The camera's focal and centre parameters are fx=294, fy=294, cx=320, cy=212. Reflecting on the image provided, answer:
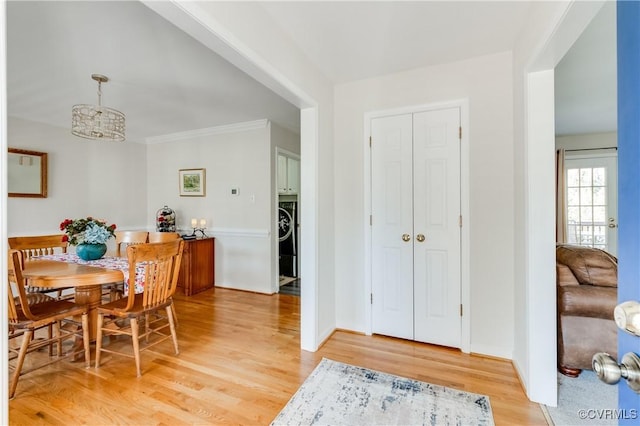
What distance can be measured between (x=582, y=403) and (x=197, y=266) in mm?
4007

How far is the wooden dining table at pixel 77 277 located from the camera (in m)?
1.92

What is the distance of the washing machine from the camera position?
5.00 metres

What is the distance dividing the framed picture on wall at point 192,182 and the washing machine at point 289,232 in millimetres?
1282

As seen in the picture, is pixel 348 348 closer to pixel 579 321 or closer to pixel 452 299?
pixel 452 299

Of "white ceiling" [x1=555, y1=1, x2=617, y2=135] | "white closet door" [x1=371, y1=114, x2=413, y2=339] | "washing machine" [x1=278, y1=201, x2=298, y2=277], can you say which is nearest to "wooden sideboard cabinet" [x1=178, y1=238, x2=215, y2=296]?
"washing machine" [x1=278, y1=201, x2=298, y2=277]

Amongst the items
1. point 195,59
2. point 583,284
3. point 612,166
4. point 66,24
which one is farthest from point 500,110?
point 612,166

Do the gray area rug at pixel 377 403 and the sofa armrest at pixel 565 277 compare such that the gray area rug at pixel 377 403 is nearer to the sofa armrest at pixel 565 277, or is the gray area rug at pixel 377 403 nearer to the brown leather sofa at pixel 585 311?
the brown leather sofa at pixel 585 311

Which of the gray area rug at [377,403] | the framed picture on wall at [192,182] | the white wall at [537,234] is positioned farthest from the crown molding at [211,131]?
the gray area rug at [377,403]

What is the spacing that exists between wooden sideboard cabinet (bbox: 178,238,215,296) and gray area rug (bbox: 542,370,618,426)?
12.4 feet

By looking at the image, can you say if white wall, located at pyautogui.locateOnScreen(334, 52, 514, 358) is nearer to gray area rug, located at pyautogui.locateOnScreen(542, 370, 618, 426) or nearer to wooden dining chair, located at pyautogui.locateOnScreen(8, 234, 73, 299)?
gray area rug, located at pyautogui.locateOnScreen(542, 370, 618, 426)

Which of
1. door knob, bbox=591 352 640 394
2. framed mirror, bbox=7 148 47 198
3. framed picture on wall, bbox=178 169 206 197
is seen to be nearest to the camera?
door knob, bbox=591 352 640 394

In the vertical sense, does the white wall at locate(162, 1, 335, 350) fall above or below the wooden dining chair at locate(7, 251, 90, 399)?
above

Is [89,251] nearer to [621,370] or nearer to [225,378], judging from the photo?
[225,378]

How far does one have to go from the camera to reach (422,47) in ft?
7.16
